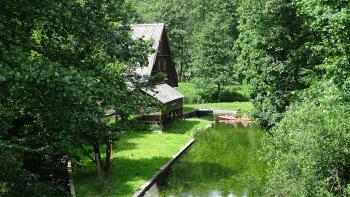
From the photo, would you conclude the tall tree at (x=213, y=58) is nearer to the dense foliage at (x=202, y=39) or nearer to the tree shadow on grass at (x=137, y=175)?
the dense foliage at (x=202, y=39)

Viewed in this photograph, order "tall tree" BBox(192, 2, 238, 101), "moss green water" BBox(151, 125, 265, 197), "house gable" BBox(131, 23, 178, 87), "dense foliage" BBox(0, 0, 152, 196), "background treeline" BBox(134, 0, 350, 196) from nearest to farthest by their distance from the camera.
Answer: "dense foliage" BBox(0, 0, 152, 196) → "background treeline" BBox(134, 0, 350, 196) → "moss green water" BBox(151, 125, 265, 197) → "house gable" BBox(131, 23, 178, 87) → "tall tree" BBox(192, 2, 238, 101)

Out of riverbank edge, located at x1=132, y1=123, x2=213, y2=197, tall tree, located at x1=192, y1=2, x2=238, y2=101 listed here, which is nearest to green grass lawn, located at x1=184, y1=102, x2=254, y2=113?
tall tree, located at x1=192, y1=2, x2=238, y2=101

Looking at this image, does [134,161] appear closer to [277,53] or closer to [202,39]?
[277,53]

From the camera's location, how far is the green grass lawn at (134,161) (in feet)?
67.0

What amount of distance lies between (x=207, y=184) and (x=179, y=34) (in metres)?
46.2

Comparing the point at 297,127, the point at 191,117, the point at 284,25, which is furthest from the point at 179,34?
the point at 297,127

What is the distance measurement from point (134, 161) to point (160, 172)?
7.29ft

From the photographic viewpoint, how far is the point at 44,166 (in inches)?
563

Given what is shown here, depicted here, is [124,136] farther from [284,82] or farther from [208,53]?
[208,53]

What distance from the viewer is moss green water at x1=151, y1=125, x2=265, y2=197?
21.9 meters

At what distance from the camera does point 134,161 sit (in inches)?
1021

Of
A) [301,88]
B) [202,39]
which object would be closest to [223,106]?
[202,39]

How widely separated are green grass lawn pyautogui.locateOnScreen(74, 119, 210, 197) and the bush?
8486 millimetres

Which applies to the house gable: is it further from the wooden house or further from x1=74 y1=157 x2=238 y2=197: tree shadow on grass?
x1=74 y1=157 x2=238 y2=197: tree shadow on grass
